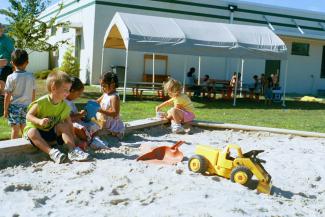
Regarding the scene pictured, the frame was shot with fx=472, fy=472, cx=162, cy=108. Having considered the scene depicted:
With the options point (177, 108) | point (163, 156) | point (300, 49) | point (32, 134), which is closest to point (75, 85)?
point (32, 134)

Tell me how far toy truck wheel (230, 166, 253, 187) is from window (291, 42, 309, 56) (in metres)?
23.7

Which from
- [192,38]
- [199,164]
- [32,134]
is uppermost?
[192,38]

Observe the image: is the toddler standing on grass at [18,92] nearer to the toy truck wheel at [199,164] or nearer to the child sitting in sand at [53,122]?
the child sitting in sand at [53,122]

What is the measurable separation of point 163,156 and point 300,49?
77.1 ft

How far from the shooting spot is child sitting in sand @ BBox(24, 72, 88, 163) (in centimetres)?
486

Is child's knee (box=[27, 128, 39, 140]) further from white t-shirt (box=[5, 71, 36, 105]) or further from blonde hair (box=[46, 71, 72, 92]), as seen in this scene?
white t-shirt (box=[5, 71, 36, 105])

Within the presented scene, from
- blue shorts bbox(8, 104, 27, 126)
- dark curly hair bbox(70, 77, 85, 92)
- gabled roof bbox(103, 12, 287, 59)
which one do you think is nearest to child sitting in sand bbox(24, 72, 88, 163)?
dark curly hair bbox(70, 77, 85, 92)

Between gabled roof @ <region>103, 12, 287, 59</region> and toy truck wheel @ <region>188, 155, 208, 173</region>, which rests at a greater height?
gabled roof @ <region>103, 12, 287, 59</region>

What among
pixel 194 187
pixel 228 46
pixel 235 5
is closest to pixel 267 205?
pixel 194 187

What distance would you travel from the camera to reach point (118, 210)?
3.35m

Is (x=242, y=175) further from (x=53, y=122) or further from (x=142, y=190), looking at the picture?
(x=53, y=122)

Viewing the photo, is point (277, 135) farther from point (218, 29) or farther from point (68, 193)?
point (218, 29)

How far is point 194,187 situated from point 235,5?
21836mm

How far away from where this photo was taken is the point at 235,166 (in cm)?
426
